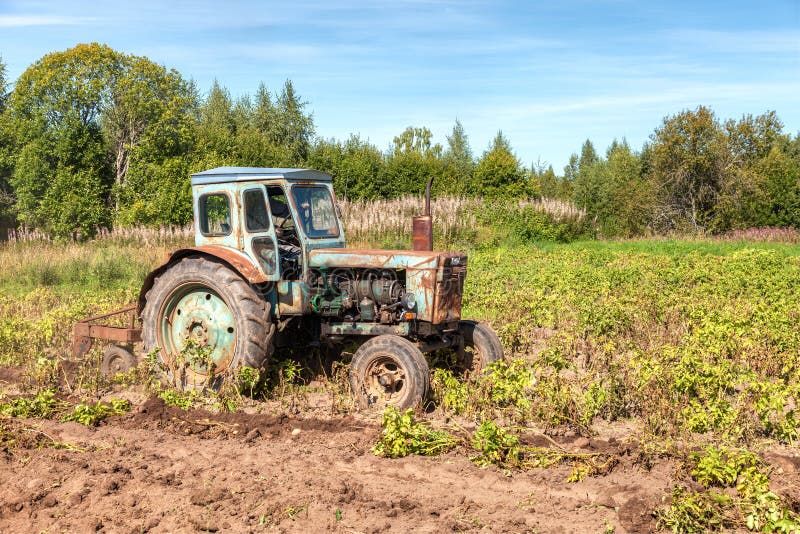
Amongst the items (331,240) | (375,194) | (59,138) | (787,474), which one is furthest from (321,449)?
(59,138)

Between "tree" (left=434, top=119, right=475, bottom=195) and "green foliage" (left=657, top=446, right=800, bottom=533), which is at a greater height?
"tree" (left=434, top=119, right=475, bottom=195)

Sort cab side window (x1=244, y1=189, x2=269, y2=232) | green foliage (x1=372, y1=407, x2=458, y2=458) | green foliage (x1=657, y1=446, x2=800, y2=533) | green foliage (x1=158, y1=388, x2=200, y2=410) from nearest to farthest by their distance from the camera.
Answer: green foliage (x1=657, y1=446, x2=800, y2=533) < green foliage (x1=372, y1=407, x2=458, y2=458) < green foliage (x1=158, y1=388, x2=200, y2=410) < cab side window (x1=244, y1=189, x2=269, y2=232)

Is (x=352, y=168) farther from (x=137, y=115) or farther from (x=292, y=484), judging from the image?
(x=292, y=484)

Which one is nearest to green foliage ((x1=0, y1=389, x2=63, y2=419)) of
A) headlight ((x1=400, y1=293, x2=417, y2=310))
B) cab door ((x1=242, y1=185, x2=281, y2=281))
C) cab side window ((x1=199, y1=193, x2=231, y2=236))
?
cab side window ((x1=199, y1=193, x2=231, y2=236))

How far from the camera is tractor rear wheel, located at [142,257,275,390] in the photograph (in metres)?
6.77

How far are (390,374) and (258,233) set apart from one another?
1.84 meters

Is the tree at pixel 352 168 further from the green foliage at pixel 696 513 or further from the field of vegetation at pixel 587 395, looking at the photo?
the green foliage at pixel 696 513

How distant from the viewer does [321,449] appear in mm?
5660

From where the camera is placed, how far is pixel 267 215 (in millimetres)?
7004

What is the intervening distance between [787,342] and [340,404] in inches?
190

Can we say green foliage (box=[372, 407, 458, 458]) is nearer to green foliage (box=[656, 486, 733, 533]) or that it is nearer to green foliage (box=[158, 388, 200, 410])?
green foliage (box=[656, 486, 733, 533])

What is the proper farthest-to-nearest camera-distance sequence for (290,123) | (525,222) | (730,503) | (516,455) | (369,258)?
(290,123) < (525,222) < (369,258) < (516,455) < (730,503)

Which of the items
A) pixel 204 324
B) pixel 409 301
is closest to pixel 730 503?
pixel 409 301

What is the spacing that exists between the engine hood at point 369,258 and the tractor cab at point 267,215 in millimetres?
140
